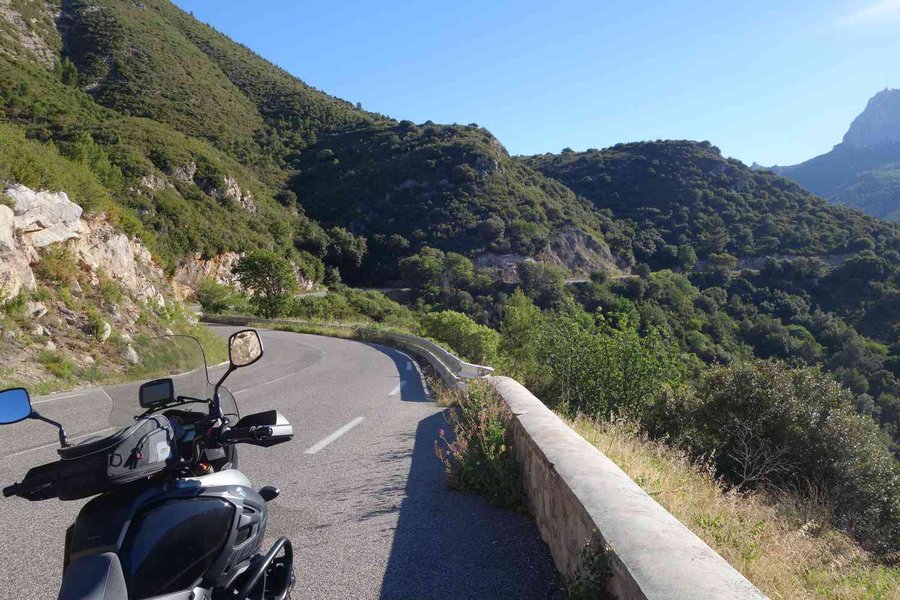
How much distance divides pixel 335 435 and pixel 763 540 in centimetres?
546

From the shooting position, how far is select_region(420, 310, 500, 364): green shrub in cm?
2833

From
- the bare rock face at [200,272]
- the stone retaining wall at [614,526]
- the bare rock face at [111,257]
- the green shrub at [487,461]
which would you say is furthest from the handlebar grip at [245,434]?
the bare rock face at [200,272]

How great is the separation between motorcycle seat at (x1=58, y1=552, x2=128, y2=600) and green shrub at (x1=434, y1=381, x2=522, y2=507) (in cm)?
367

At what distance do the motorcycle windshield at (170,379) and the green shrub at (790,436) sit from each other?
8.57m

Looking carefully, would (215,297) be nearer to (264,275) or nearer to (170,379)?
(264,275)

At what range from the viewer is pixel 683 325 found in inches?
2116

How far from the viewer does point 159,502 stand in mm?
2000

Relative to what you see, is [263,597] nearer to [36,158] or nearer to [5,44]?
[36,158]

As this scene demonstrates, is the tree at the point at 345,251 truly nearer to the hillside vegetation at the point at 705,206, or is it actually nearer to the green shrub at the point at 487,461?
the hillside vegetation at the point at 705,206

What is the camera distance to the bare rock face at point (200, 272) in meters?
46.6

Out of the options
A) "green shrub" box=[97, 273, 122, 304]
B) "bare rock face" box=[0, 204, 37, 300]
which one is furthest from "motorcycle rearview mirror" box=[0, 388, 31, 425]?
"green shrub" box=[97, 273, 122, 304]

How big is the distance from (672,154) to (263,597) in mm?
116858

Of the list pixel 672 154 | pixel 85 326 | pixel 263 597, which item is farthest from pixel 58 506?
pixel 672 154

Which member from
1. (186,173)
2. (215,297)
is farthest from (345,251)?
(215,297)
